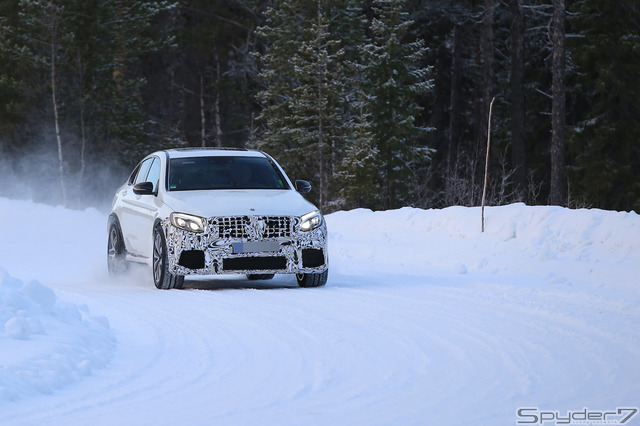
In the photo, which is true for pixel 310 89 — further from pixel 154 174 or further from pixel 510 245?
pixel 154 174

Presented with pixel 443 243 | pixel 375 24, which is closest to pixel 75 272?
pixel 443 243

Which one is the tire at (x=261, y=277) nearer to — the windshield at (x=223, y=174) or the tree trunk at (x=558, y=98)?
the windshield at (x=223, y=174)

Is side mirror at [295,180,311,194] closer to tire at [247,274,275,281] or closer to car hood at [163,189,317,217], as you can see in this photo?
car hood at [163,189,317,217]

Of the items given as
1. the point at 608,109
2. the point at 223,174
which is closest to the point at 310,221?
the point at 223,174

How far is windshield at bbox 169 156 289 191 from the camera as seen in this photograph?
43.6 ft

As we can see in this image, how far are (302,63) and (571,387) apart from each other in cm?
3719

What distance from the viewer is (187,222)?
1208 centimetres

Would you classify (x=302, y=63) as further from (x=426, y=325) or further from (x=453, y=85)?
(x=426, y=325)

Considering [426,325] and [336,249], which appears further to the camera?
[336,249]

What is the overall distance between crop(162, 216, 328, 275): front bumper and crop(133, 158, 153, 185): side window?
256 cm

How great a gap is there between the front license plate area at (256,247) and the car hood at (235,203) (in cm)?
33

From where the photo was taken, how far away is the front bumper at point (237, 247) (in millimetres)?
11938

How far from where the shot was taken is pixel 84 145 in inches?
2013

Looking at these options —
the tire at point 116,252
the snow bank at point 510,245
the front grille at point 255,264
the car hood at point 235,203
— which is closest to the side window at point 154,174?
the car hood at point 235,203
